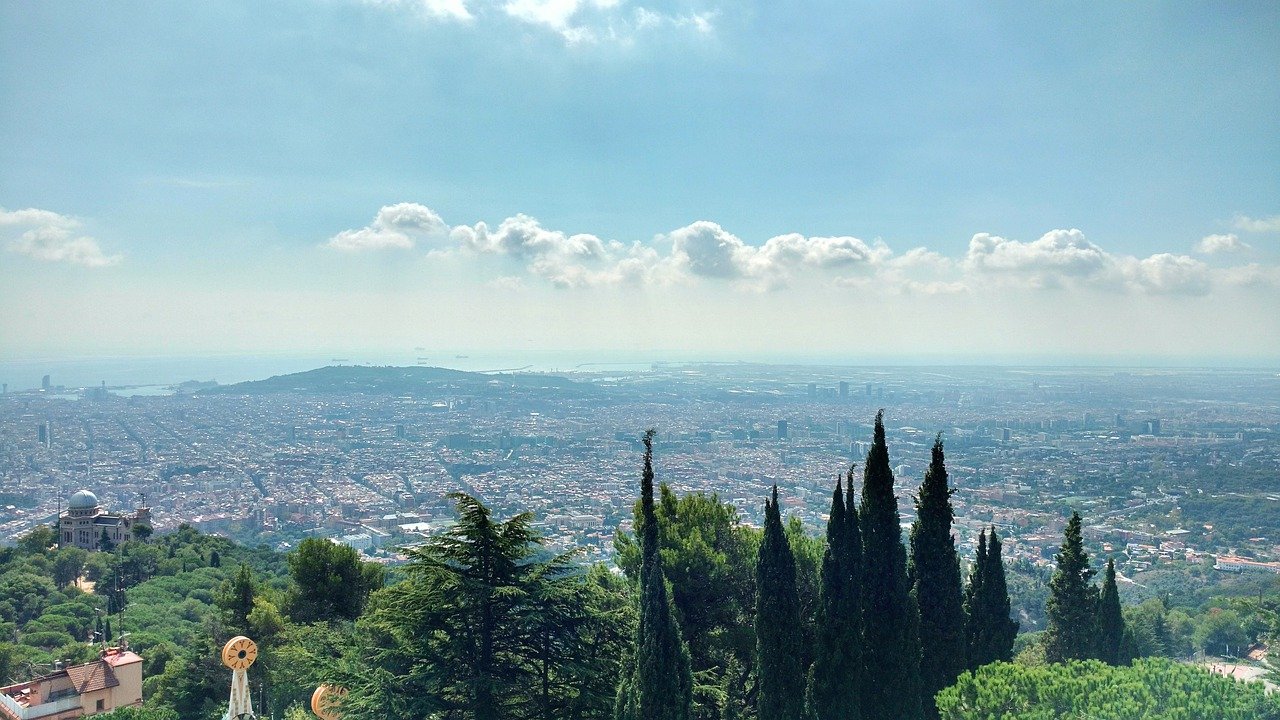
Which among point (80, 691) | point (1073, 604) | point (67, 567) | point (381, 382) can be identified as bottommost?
point (67, 567)

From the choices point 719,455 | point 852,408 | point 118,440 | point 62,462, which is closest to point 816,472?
point 719,455

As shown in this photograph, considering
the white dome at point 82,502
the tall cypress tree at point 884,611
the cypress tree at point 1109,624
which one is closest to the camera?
the tall cypress tree at point 884,611

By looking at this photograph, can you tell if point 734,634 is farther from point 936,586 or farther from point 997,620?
point 997,620

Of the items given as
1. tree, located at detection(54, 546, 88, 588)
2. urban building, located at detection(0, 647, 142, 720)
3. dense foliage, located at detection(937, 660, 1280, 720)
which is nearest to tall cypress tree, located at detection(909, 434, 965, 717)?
dense foliage, located at detection(937, 660, 1280, 720)

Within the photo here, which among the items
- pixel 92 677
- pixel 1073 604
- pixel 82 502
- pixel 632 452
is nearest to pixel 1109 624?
pixel 1073 604

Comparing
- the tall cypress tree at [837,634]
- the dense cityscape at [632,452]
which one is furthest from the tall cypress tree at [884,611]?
the dense cityscape at [632,452]

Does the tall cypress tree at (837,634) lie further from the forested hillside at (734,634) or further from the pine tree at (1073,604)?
the pine tree at (1073,604)

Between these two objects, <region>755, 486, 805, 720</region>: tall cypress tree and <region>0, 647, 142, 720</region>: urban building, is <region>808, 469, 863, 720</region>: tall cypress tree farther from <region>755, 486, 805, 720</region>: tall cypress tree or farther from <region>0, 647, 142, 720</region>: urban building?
<region>0, 647, 142, 720</region>: urban building
